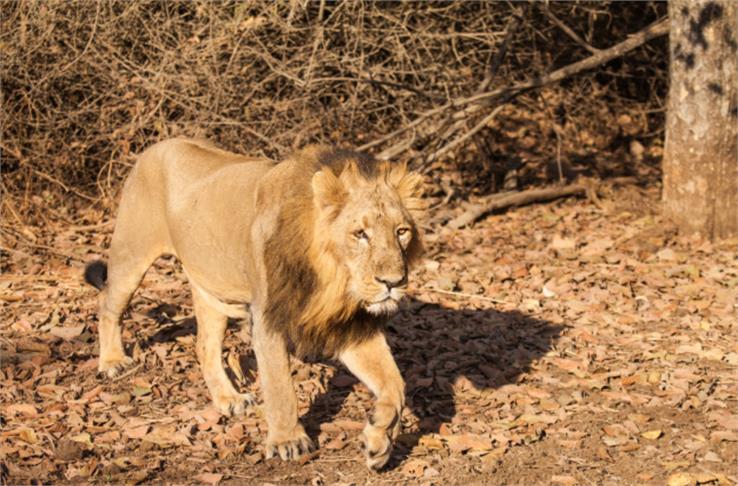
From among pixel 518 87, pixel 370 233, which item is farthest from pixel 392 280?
pixel 518 87

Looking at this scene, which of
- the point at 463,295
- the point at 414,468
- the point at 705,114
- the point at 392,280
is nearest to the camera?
the point at 392,280

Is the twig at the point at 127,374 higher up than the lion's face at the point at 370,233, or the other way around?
the lion's face at the point at 370,233

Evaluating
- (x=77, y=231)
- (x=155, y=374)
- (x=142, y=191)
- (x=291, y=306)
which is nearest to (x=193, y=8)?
(x=77, y=231)

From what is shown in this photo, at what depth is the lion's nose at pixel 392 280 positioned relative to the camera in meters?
4.61

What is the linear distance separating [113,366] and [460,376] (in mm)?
1952

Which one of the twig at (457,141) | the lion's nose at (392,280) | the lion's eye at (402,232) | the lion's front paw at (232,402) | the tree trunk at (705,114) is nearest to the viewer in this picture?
the lion's nose at (392,280)

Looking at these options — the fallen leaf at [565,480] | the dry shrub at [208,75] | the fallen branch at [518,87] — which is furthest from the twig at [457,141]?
the fallen leaf at [565,480]

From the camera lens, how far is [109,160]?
939 cm

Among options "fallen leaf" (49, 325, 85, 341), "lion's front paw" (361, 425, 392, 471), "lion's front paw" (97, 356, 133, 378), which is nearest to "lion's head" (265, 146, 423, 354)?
"lion's front paw" (361, 425, 392, 471)

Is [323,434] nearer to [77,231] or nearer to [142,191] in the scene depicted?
[142,191]

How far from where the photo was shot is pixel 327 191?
15.9 ft

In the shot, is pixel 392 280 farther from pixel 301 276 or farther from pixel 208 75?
pixel 208 75

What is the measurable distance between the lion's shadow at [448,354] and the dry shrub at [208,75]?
2347 millimetres

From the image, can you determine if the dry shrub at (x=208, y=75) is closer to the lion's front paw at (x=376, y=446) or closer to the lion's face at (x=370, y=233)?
the lion's face at (x=370, y=233)
